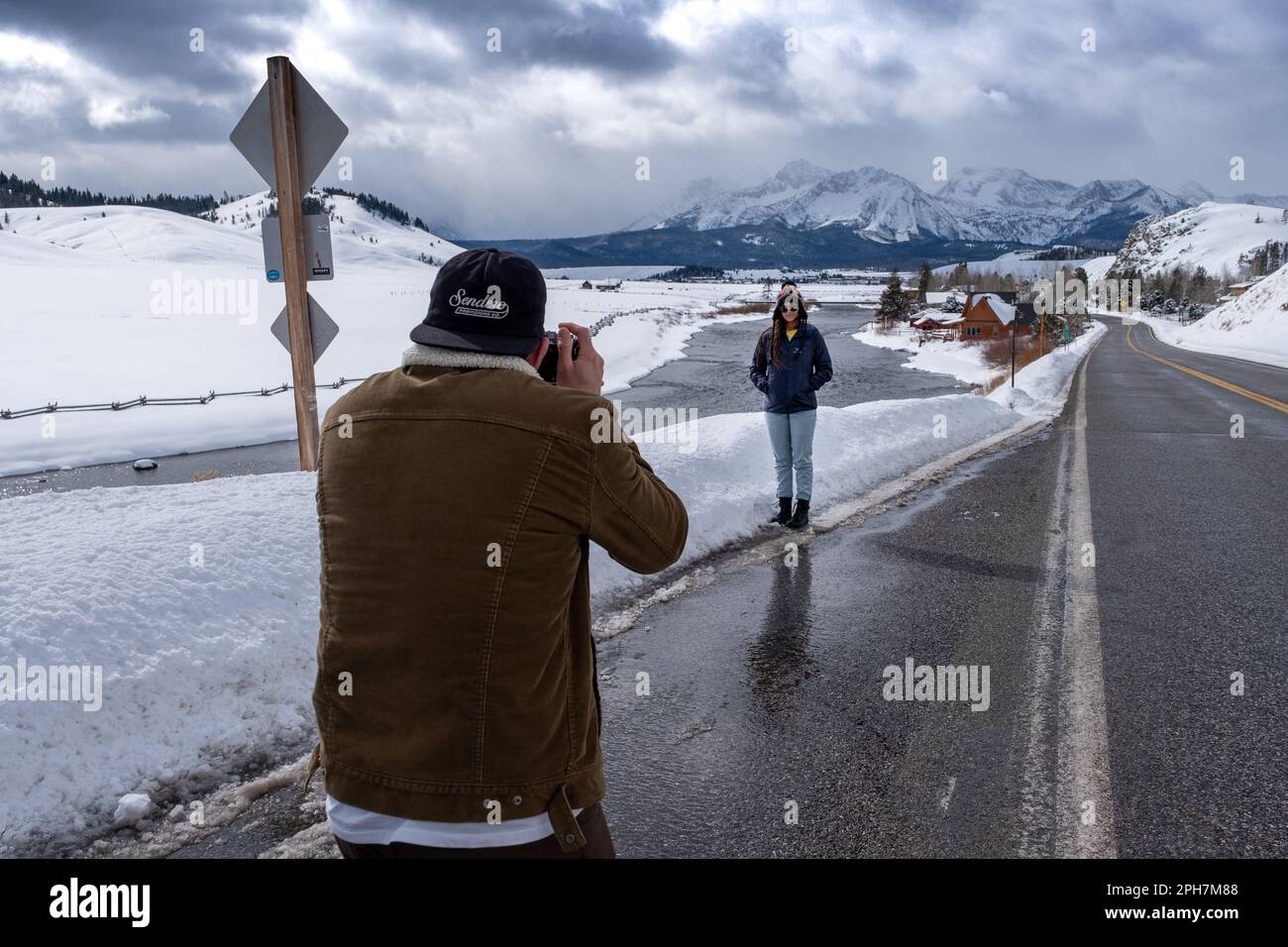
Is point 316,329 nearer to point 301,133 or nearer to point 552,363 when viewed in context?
point 301,133

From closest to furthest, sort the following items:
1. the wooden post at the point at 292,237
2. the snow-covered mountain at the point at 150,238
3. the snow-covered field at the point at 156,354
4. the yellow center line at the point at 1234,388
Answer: the wooden post at the point at 292,237
the snow-covered field at the point at 156,354
the yellow center line at the point at 1234,388
the snow-covered mountain at the point at 150,238

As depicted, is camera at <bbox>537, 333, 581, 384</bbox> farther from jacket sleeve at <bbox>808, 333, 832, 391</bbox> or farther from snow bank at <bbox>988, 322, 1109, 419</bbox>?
snow bank at <bbox>988, 322, 1109, 419</bbox>

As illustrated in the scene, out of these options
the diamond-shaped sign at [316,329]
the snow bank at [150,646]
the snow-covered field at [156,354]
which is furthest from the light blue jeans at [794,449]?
the snow-covered field at [156,354]

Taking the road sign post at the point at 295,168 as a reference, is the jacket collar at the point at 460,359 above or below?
below

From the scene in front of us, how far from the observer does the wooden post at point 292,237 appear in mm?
6438

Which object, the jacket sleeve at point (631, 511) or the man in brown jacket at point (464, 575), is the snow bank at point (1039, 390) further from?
the man in brown jacket at point (464, 575)

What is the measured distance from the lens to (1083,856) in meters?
2.98

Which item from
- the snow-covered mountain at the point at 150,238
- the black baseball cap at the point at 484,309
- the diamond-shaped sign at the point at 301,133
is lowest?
the black baseball cap at the point at 484,309

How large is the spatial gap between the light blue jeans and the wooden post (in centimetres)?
392

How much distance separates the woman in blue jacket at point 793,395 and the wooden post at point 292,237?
3.78 metres

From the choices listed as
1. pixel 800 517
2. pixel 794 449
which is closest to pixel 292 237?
pixel 794 449

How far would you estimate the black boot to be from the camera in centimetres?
779

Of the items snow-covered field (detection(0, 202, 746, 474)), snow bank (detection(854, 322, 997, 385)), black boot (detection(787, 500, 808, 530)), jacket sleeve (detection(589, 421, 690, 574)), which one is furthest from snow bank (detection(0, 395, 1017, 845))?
snow bank (detection(854, 322, 997, 385))

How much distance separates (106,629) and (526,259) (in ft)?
11.1
